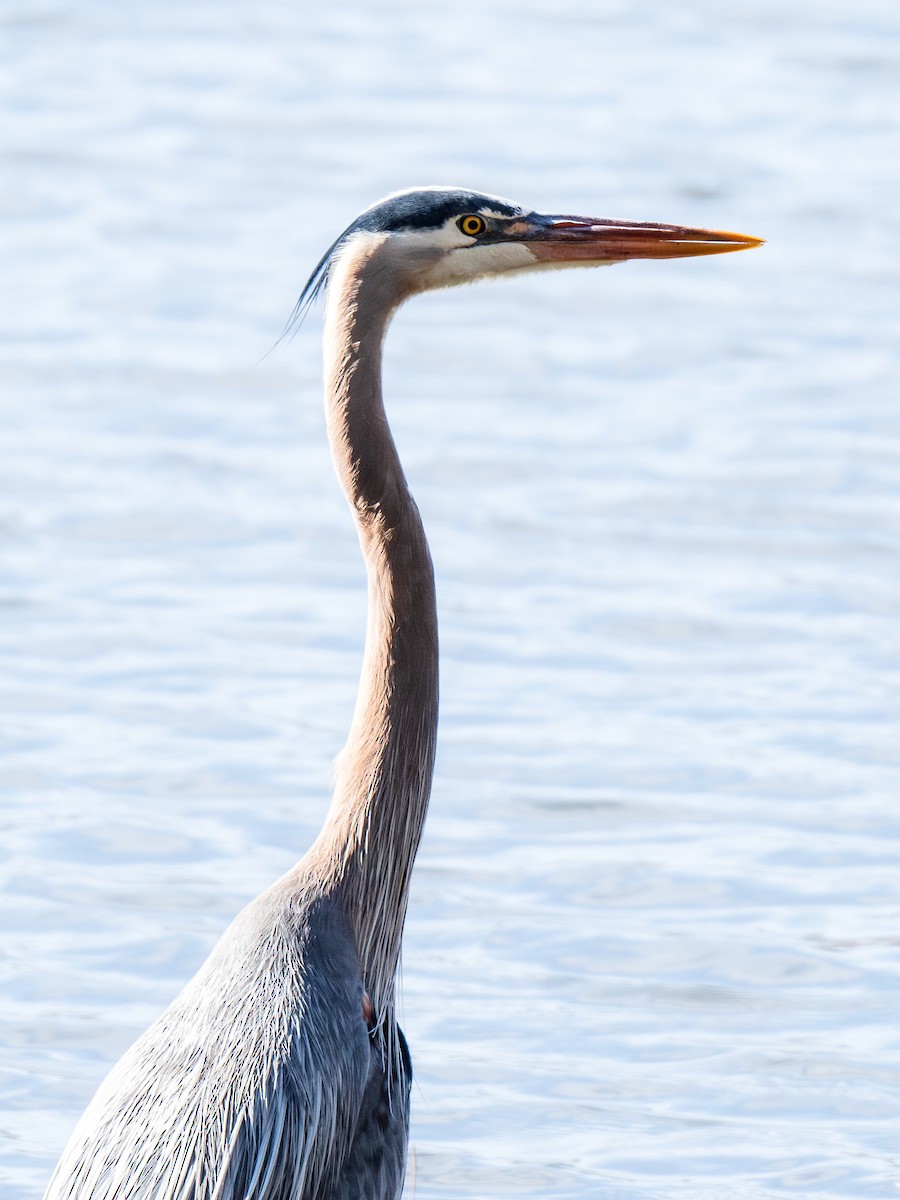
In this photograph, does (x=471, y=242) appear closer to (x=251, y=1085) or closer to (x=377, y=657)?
(x=377, y=657)

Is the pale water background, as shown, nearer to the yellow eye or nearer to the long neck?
the long neck

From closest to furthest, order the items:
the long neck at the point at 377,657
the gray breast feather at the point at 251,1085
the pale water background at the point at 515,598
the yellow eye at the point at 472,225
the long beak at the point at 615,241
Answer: the gray breast feather at the point at 251,1085, the long neck at the point at 377,657, the yellow eye at the point at 472,225, the long beak at the point at 615,241, the pale water background at the point at 515,598

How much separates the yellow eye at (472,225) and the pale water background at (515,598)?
7.38ft

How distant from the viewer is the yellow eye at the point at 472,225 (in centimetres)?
486

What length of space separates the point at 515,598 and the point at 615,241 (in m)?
3.72

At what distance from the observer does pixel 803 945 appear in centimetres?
661

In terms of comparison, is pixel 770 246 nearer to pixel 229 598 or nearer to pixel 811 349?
pixel 811 349

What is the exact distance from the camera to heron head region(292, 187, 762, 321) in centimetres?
473

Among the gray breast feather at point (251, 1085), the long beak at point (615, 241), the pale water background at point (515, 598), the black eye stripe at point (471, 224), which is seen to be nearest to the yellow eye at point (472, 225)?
the black eye stripe at point (471, 224)

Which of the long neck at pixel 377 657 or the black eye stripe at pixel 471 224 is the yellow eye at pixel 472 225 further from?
the long neck at pixel 377 657

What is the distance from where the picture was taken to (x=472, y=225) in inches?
192

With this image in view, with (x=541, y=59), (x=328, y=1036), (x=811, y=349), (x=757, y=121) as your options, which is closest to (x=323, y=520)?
(x=811, y=349)

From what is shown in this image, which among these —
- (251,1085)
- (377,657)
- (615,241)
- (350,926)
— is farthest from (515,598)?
(251,1085)

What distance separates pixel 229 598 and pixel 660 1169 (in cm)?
363
